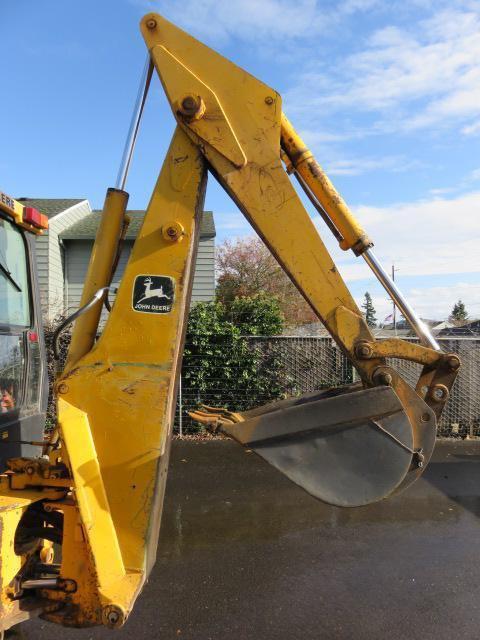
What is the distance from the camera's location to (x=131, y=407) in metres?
2.59

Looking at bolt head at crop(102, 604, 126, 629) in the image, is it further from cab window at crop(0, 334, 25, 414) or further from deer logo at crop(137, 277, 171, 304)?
cab window at crop(0, 334, 25, 414)

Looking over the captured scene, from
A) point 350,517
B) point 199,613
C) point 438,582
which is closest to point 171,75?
point 199,613

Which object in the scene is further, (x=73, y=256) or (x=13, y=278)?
(x=73, y=256)

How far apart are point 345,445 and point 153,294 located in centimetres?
123

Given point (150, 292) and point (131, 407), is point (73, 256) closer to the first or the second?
point (150, 292)

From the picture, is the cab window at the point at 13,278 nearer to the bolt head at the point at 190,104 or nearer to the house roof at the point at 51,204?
the bolt head at the point at 190,104

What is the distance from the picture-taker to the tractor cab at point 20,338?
355 cm

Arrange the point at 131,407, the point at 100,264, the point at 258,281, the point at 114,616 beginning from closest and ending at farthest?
the point at 114,616 < the point at 131,407 < the point at 100,264 < the point at 258,281

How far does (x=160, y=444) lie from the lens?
2586mm

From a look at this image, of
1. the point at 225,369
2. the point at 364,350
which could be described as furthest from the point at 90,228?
the point at 364,350

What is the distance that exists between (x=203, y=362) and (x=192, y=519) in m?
3.94

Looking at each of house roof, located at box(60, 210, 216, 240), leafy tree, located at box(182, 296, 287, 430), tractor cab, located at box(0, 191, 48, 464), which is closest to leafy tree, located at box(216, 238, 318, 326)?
house roof, located at box(60, 210, 216, 240)

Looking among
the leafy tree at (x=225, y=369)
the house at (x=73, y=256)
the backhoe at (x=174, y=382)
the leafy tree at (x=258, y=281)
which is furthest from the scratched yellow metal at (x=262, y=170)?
the leafy tree at (x=258, y=281)

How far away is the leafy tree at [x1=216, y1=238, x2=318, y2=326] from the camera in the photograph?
22016mm
